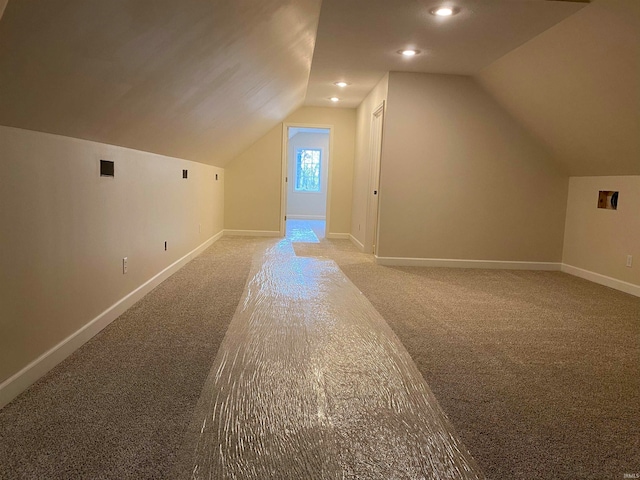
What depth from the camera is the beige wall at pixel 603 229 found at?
4.54 metres

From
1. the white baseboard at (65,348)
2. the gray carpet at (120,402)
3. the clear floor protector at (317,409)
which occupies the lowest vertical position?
the gray carpet at (120,402)

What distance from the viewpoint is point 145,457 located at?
1636 millimetres

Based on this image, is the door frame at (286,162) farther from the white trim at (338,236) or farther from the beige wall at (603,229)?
the beige wall at (603,229)

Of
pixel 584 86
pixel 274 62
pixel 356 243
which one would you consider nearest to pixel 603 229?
pixel 584 86

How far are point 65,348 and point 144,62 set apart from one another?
154 cm

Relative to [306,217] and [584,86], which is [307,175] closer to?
[306,217]

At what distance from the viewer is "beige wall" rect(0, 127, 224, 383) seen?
6.64 feet

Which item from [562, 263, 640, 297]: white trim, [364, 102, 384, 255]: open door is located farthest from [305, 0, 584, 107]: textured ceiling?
[562, 263, 640, 297]: white trim

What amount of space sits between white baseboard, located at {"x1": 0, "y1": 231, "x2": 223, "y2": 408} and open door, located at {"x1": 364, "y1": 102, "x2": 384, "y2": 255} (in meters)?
2.78

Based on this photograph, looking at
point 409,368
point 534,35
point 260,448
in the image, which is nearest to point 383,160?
point 534,35

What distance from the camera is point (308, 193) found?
471 inches

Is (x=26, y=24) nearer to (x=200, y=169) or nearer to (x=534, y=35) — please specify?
(x=534, y=35)

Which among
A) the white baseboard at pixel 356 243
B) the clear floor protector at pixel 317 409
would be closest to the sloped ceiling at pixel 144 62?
the clear floor protector at pixel 317 409

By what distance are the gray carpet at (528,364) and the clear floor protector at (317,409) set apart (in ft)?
0.47
